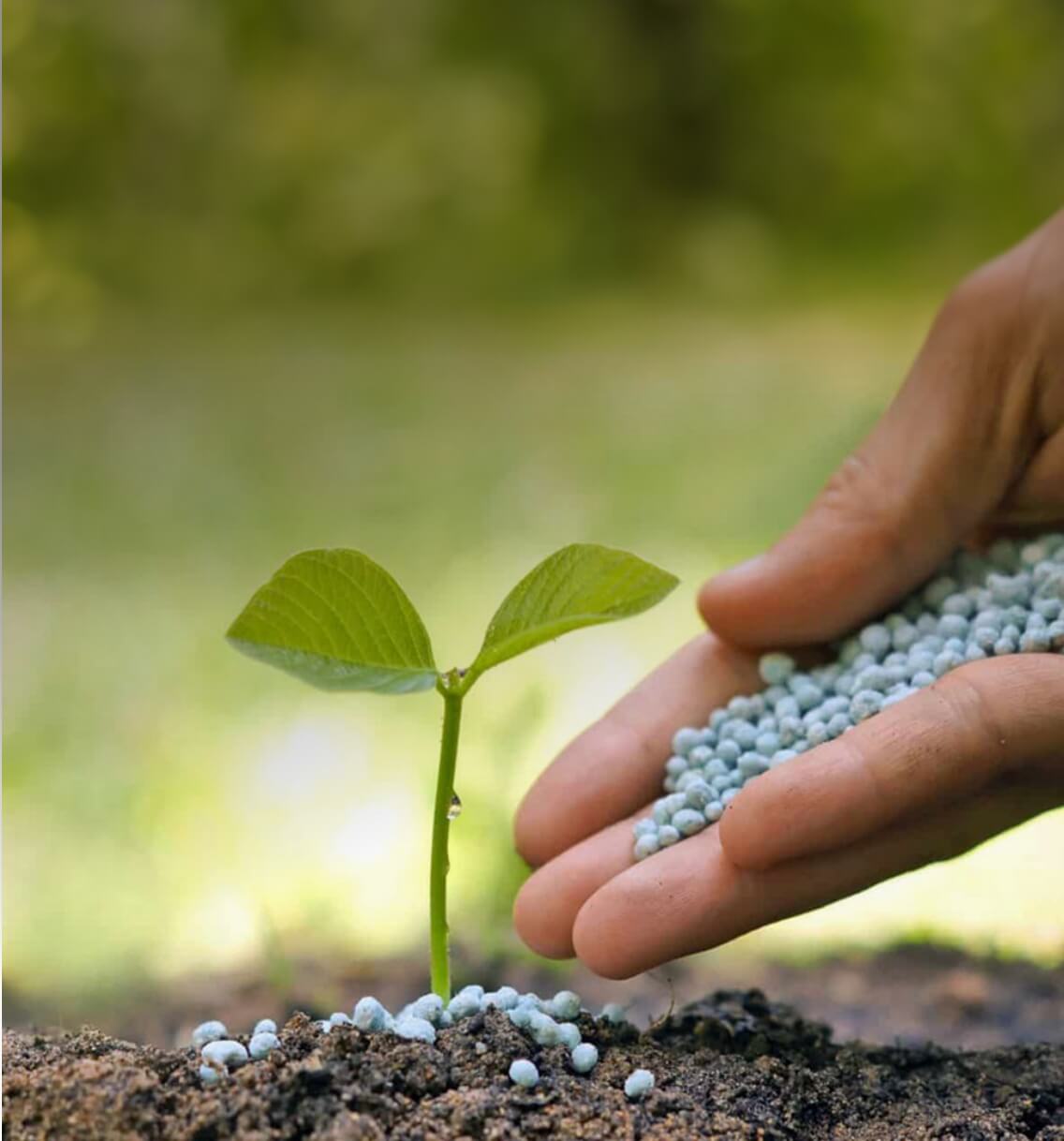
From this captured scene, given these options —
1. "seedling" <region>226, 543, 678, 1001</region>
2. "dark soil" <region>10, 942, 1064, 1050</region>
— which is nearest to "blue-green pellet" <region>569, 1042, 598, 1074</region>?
"seedling" <region>226, 543, 678, 1001</region>

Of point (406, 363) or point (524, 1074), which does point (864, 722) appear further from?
point (406, 363)

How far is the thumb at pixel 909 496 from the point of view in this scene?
122 cm

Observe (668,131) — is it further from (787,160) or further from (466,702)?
(466,702)

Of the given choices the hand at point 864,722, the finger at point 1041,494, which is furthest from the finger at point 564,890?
the finger at point 1041,494

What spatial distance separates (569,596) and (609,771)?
10.4 inches

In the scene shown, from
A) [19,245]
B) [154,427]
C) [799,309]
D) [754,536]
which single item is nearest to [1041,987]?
[754,536]

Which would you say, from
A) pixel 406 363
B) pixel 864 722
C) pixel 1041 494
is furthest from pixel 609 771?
pixel 406 363

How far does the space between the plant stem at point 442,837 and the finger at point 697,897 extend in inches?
3.7

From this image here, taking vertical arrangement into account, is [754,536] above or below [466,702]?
above

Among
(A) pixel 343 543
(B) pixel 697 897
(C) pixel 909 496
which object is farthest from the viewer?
(A) pixel 343 543

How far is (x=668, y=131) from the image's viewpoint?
5.26 metres

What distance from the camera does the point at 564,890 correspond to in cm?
102

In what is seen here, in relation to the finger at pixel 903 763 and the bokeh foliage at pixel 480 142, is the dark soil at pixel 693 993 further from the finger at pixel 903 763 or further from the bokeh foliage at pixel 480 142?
the bokeh foliage at pixel 480 142

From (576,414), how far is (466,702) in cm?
179
